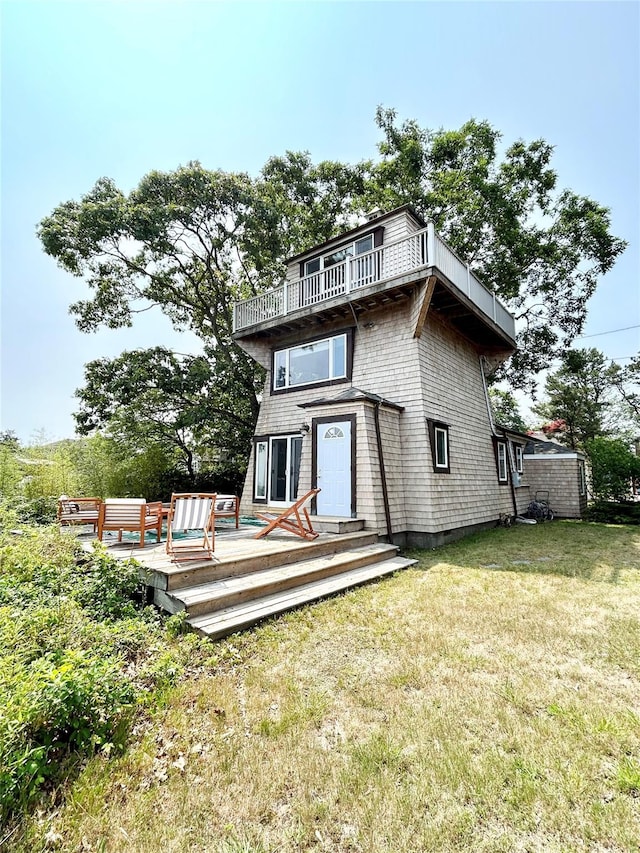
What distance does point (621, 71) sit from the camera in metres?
10.1

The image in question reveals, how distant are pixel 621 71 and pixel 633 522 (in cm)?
1266

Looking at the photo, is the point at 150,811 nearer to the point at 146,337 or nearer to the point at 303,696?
the point at 303,696

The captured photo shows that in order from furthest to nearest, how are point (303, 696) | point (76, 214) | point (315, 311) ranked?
point (76, 214) < point (315, 311) < point (303, 696)

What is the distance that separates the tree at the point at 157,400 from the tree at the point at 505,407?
1671 centimetres

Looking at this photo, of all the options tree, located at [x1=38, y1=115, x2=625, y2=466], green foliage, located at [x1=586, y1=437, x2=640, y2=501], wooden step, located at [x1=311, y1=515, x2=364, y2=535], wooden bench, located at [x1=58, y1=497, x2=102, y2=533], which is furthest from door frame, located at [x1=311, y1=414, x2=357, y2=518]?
green foliage, located at [x1=586, y1=437, x2=640, y2=501]

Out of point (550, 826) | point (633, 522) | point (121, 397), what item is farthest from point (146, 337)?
point (633, 522)

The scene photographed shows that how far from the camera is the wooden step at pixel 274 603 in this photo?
11.5ft

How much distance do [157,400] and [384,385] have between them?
7.74 metres

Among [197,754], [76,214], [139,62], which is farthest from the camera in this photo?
[76,214]

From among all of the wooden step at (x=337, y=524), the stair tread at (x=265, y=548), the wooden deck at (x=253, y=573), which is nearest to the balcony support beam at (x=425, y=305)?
the wooden step at (x=337, y=524)

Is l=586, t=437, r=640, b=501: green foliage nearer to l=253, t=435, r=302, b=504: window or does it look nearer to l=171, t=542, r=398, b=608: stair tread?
l=253, t=435, r=302, b=504: window

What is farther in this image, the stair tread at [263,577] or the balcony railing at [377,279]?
the balcony railing at [377,279]

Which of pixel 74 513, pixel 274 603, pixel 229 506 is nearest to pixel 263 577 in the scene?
pixel 274 603

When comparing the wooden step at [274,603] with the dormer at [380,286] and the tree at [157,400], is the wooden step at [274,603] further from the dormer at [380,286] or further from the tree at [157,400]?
the tree at [157,400]
